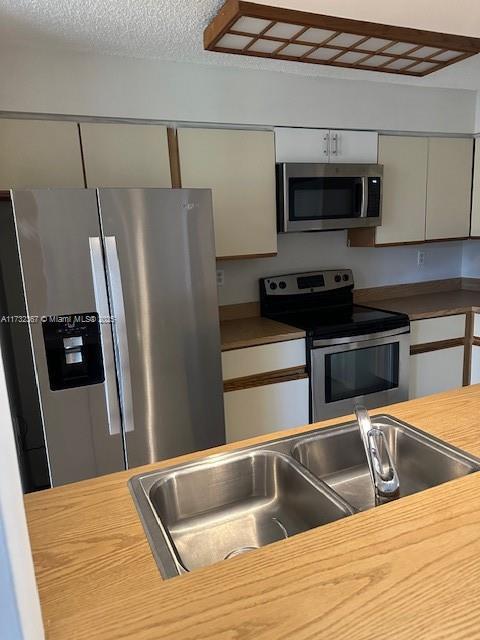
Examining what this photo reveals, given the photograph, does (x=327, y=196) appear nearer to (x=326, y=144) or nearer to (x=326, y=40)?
(x=326, y=144)

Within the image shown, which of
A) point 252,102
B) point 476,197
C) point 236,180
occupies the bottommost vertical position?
point 476,197

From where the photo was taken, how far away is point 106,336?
1831 millimetres

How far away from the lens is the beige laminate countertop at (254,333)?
7.66 feet

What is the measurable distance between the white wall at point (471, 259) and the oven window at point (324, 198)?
4.60 feet

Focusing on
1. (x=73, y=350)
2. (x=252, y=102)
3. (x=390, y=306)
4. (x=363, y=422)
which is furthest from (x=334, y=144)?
(x=363, y=422)

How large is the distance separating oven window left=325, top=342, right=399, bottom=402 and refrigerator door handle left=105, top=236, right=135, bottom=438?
112 cm

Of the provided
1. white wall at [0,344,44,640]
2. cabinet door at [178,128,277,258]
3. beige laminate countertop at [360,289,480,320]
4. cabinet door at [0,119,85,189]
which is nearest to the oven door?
beige laminate countertop at [360,289,480,320]

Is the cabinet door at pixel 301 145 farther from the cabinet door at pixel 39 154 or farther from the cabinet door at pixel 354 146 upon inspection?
the cabinet door at pixel 39 154

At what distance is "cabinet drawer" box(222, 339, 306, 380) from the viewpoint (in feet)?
7.62

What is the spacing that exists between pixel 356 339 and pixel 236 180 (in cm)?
112

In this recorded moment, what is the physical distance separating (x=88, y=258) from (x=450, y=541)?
5.03 feet

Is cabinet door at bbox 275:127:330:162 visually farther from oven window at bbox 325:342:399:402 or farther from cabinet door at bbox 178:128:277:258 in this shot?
oven window at bbox 325:342:399:402

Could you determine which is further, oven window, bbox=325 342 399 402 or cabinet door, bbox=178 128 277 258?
oven window, bbox=325 342 399 402

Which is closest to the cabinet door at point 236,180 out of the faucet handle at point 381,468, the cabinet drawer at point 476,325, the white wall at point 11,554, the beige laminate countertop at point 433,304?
the beige laminate countertop at point 433,304
